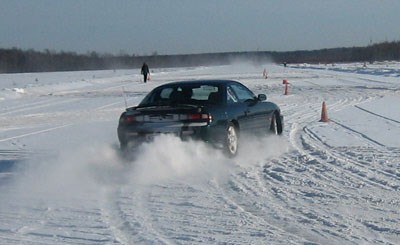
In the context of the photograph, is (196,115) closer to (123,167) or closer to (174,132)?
(174,132)

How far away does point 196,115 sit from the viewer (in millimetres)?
10742

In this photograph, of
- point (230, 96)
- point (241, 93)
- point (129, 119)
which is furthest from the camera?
point (241, 93)

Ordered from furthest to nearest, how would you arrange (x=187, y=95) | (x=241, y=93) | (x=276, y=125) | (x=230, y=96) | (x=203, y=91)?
(x=276, y=125) → (x=241, y=93) → (x=230, y=96) → (x=203, y=91) → (x=187, y=95)

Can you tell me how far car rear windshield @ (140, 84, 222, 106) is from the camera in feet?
37.8

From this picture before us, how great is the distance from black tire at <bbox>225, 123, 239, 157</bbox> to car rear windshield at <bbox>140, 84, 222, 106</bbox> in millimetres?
483

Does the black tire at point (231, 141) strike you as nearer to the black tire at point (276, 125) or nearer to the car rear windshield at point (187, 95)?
the car rear windshield at point (187, 95)

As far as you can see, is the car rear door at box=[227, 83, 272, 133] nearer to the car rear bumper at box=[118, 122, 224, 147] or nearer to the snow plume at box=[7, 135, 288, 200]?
the snow plume at box=[7, 135, 288, 200]

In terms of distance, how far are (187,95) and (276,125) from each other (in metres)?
2.89

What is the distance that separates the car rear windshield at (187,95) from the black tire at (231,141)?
1.58 feet

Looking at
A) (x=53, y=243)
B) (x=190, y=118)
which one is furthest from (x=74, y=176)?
(x=53, y=243)

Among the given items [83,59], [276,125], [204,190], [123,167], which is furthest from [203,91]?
[83,59]

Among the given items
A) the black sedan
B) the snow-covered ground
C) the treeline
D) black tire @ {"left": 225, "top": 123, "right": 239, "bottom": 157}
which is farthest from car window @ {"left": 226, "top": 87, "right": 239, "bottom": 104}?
the treeline

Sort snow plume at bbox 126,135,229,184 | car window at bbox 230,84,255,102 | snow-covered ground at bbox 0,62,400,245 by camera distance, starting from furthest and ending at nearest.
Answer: car window at bbox 230,84,255,102 → snow plume at bbox 126,135,229,184 → snow-covered ground at bbox 0,62,400,245

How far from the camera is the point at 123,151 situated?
11.0m
